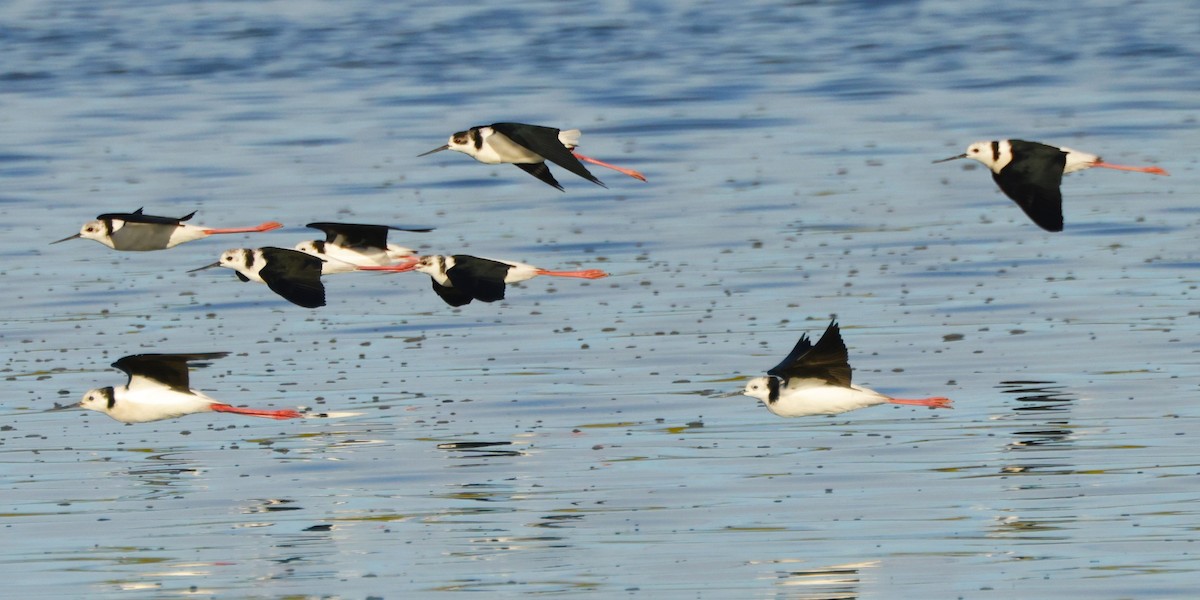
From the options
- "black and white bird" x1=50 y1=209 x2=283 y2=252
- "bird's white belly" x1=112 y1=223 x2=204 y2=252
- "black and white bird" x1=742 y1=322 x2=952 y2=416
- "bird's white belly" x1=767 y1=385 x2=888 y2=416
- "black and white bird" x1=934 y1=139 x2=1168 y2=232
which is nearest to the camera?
"black and white bird" x1=742 y1=322 x2=952 y2=416

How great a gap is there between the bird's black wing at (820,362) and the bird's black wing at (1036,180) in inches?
70.6

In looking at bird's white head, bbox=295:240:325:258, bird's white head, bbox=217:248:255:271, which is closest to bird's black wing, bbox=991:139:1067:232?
bird's white head, bbox=295:240:325:258

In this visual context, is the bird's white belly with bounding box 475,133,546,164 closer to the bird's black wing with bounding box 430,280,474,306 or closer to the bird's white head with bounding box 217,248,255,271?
the bird's black wing with bounding box 430,280,474,306

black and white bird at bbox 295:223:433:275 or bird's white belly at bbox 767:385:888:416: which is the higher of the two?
black and white bird at bbox 295:223:433:275

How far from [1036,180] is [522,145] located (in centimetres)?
358

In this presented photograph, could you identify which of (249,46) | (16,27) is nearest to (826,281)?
(249,46)

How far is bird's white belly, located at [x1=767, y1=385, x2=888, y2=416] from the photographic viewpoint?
16.0m

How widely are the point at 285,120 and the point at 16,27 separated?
1962cm

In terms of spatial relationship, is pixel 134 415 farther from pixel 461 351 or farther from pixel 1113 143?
pixel 1113 143

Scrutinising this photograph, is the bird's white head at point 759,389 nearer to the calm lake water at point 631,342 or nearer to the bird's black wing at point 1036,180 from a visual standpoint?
the calm lake water at point 631,342

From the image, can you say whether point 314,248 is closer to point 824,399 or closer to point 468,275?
point 468,275

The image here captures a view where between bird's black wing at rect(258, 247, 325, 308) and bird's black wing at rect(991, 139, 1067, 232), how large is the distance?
4.71 metres

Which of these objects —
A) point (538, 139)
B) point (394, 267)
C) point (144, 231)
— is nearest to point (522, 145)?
point (538, 139)

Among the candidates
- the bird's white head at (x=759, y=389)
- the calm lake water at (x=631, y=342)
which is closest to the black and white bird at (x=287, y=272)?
the calm lake water at (x=631, y=342)
